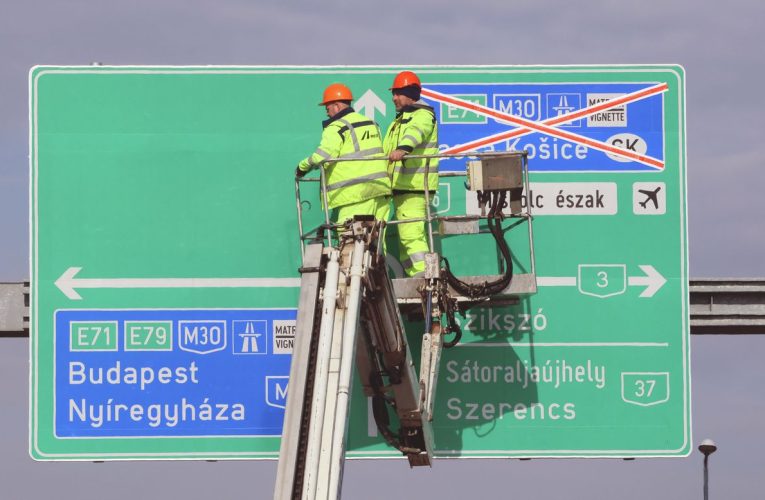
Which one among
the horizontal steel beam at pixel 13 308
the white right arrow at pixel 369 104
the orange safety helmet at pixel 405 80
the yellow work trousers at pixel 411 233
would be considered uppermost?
the orange safety helmet at pixel 405 80

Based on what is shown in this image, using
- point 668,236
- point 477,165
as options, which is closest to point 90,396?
point 477,165

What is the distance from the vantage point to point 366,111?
22.1m

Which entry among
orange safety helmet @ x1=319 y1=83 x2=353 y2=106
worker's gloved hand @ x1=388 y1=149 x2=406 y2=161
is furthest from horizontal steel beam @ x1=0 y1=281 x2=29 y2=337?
worker's gloved hand @ x1=388 y1=149 x2=406 y2=161

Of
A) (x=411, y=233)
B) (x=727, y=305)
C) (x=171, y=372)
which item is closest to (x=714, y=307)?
(x=727, y=305)

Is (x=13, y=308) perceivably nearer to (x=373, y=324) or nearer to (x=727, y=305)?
(x=373, y=324)

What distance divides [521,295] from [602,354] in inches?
42.1

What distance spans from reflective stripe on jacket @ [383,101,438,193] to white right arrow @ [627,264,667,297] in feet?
7.41

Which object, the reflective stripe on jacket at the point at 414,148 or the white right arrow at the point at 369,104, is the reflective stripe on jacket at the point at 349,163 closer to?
the reflective stripe on jacket at the point at 414,148

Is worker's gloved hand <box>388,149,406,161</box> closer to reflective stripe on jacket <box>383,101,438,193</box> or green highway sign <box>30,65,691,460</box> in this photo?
reflective stripe on jacket <box>383,101,438,193</box>

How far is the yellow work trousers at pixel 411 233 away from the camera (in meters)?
21.5

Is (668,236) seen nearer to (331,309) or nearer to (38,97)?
(331,309)

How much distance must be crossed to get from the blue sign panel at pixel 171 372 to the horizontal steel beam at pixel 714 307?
109 cm

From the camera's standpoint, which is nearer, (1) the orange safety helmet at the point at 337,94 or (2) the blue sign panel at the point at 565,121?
(1) the orange safety helmet at the point at 337,94

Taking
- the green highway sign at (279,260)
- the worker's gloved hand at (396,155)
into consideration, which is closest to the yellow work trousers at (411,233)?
the green highway sign at (279,260)
